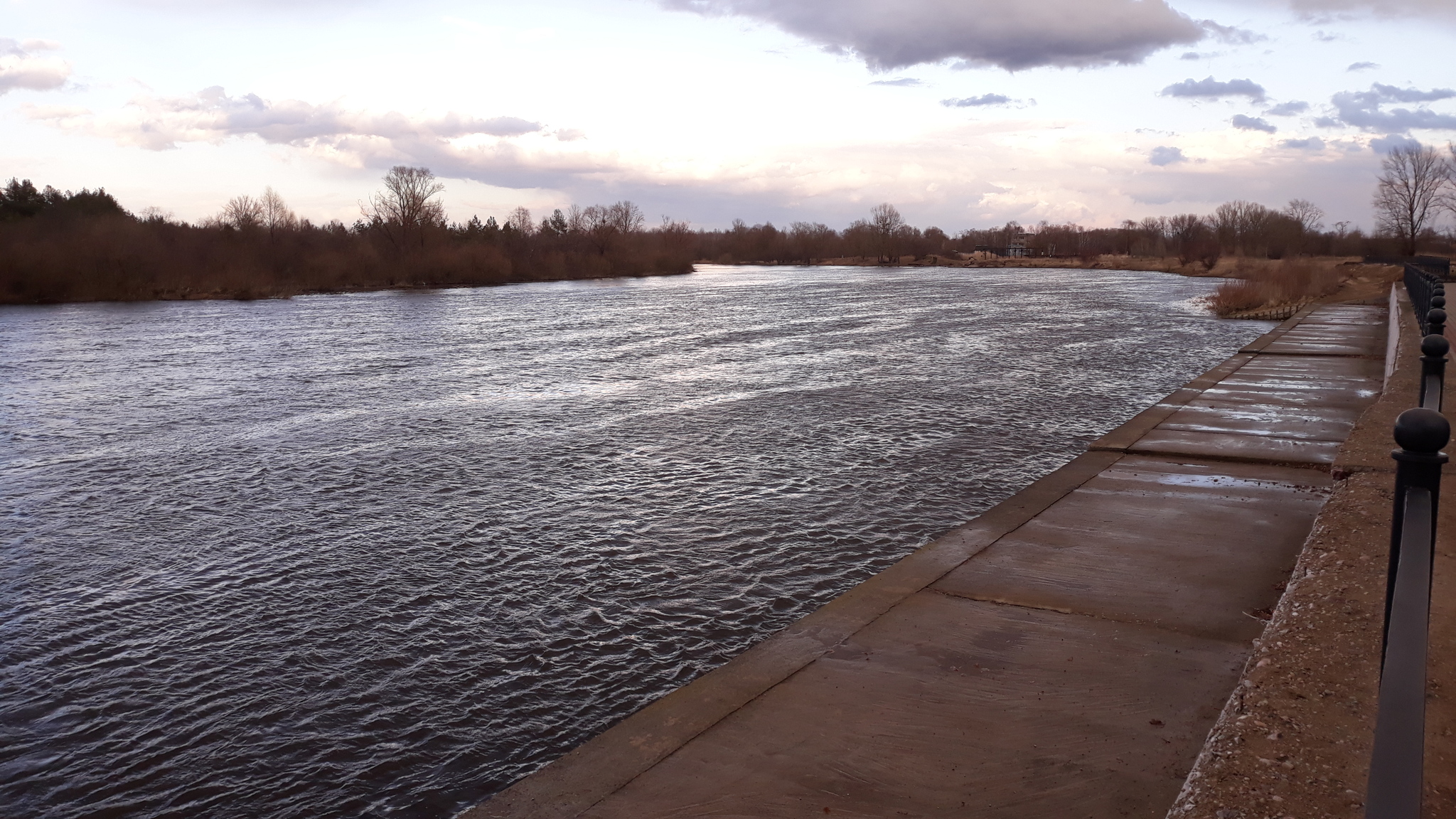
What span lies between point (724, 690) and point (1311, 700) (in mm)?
2869

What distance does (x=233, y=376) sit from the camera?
2334 centimetres

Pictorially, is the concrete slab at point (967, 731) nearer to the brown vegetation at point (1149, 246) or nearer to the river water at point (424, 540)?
the river water at point (424, 540)

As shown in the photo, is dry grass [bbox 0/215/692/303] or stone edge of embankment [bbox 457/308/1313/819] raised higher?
dry grass [bbox 0/215/692/303]

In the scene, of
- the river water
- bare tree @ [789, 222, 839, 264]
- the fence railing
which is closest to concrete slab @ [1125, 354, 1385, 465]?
the fence railing

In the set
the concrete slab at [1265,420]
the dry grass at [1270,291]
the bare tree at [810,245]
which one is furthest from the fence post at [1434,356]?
the bare tree at [810,245]

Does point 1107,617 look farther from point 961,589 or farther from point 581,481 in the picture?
point 581,481

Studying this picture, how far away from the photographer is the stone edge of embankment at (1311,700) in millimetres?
3117

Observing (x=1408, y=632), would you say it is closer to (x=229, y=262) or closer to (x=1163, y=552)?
(x=1163, y=552)

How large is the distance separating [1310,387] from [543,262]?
8708 centimetres

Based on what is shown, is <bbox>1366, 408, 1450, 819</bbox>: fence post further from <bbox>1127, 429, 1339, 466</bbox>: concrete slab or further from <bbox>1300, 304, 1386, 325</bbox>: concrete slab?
<bbox>1300, 304, 1386, 325</bbox>: concrete slab

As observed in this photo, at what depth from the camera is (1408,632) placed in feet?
6.81

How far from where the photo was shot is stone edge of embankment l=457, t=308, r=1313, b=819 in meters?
4.46

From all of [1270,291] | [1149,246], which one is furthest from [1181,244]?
[1270,291]

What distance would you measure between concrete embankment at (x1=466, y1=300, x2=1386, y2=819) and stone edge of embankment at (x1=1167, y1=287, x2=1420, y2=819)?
591mm
